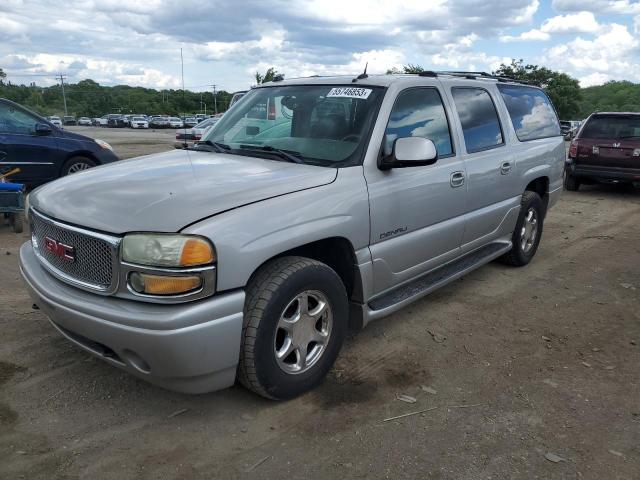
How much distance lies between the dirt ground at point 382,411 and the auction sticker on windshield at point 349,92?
1715mm

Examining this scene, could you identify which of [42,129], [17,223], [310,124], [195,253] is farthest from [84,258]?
[42,129]

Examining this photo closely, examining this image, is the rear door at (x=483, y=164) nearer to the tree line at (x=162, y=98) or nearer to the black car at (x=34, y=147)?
the black car at (x=34, y=147)

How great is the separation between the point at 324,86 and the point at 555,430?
2637mm

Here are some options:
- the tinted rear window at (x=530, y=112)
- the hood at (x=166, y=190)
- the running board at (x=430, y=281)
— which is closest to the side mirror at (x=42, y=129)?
the hood at (x=166, y=190)

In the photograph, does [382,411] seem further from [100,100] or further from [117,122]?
[100,100]

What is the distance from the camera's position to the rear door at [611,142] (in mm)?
10297

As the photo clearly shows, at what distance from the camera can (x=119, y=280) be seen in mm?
2588

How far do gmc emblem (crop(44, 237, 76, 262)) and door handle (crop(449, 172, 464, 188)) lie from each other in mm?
2611

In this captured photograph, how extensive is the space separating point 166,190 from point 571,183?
10.5 metres

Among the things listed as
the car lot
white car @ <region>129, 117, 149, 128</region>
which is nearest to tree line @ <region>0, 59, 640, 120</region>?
white car @ <region>129, 117, 149, 128</region>

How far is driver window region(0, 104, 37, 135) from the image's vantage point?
844cm

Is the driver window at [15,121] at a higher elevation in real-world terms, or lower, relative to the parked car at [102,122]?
higher

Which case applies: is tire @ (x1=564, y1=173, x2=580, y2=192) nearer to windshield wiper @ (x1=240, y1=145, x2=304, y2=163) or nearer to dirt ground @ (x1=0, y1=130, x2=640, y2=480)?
dirt ground @ (x1=0, y1=130, x2=640, y2=480)

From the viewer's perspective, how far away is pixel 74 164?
9.05 metres
